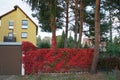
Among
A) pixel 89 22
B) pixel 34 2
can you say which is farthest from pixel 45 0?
pixel 89 22

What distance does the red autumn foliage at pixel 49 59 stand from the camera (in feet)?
74.8

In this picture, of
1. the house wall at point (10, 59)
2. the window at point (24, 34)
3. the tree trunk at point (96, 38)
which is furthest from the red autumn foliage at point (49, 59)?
the window at point (24, 34)

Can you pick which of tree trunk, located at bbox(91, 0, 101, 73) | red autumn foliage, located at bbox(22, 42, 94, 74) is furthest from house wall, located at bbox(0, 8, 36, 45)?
tree trunk, located at bbox(91, 0, 101, 73)

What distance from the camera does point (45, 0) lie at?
26438mm

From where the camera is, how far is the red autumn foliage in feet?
74.8

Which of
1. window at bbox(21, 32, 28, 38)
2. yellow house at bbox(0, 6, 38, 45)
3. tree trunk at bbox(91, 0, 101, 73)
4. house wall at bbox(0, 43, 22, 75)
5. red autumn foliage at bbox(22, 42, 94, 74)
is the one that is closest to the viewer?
tree trunk at bbox(91, 0, 101, 73)

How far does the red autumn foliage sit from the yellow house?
136ft

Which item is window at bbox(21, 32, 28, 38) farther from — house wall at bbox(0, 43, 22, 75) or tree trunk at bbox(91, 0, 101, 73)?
tree trunk at bbox(91, 0, 101, 73)

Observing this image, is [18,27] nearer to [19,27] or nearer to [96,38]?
[19,27]

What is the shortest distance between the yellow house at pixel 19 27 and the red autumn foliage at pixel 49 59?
41522 millimetres

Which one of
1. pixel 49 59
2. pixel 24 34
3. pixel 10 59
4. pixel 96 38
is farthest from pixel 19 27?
pixel 96 38

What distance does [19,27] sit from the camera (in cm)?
6469

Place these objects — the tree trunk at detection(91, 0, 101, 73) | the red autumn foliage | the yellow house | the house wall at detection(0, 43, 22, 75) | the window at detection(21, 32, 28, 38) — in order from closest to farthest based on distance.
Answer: the tree trunk at detection(91, 0, 101, 73) → the red autumn foliage → the house wall at detection(0, 43, 22, 75) → the yellow house → the window at detection(21, 32, 28, 38)

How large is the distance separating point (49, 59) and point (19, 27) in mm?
42792
